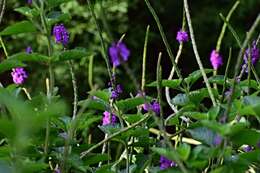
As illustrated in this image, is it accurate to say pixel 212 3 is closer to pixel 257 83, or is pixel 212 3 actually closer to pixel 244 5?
pixel 244 5

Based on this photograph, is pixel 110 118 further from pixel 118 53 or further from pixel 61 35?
pixel 118 53

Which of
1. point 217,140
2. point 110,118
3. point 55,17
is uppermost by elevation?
point 55,17

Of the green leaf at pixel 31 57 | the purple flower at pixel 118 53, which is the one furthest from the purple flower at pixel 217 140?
the green leaf at pixel 31 57

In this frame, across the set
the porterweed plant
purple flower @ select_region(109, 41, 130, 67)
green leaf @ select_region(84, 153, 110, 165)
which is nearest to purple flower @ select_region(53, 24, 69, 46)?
the porterweed plant

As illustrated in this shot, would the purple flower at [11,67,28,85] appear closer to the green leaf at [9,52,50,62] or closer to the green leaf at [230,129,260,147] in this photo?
the green leaf at [9,52,50,62]

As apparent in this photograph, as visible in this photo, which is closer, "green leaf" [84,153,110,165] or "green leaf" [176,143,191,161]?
"green leaf" [176,143,191,161]

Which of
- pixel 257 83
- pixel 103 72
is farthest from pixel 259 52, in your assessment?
pixel 103 72

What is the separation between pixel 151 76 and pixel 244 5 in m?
0.77

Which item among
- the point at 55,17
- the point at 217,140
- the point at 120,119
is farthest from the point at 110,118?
the point at 217,140

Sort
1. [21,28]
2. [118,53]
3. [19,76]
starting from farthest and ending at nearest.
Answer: [19,76] → [21,28] → [118,53]

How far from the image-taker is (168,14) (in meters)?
4.95

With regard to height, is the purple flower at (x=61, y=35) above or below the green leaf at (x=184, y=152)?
above

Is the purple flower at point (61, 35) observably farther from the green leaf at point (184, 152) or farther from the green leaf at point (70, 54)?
the green leaf at point (184, 152)

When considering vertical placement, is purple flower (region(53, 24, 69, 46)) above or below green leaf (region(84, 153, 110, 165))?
above
